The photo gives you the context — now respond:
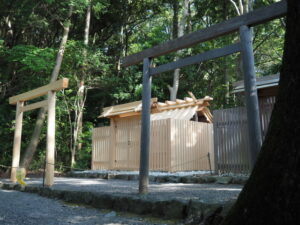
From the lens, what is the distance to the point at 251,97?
13.5 ft

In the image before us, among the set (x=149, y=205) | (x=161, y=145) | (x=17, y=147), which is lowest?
(x=149, y=205)

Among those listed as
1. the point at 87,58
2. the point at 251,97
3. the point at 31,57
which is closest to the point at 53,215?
the point at 251,97

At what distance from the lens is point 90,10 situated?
52.9 feet

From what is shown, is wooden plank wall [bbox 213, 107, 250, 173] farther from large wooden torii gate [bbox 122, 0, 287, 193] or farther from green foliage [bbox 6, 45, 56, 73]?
green foliage [bbox 6, 45, 56, 73]

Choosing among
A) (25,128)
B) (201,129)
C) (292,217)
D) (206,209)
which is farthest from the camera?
(25,128)

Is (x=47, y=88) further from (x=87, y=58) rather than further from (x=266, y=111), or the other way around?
(x=87, y=58)

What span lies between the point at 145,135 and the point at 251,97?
2060mm

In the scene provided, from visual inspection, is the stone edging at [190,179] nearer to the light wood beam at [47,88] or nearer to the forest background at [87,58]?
the light wood beam at [47,88]

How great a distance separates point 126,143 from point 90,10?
8352mm

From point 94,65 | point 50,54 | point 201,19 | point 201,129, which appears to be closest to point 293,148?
point 201,129

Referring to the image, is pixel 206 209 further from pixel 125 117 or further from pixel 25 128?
pixel 25 128

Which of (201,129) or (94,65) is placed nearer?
(201,129)

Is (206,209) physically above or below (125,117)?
below

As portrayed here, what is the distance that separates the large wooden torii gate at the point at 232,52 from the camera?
158 inches
